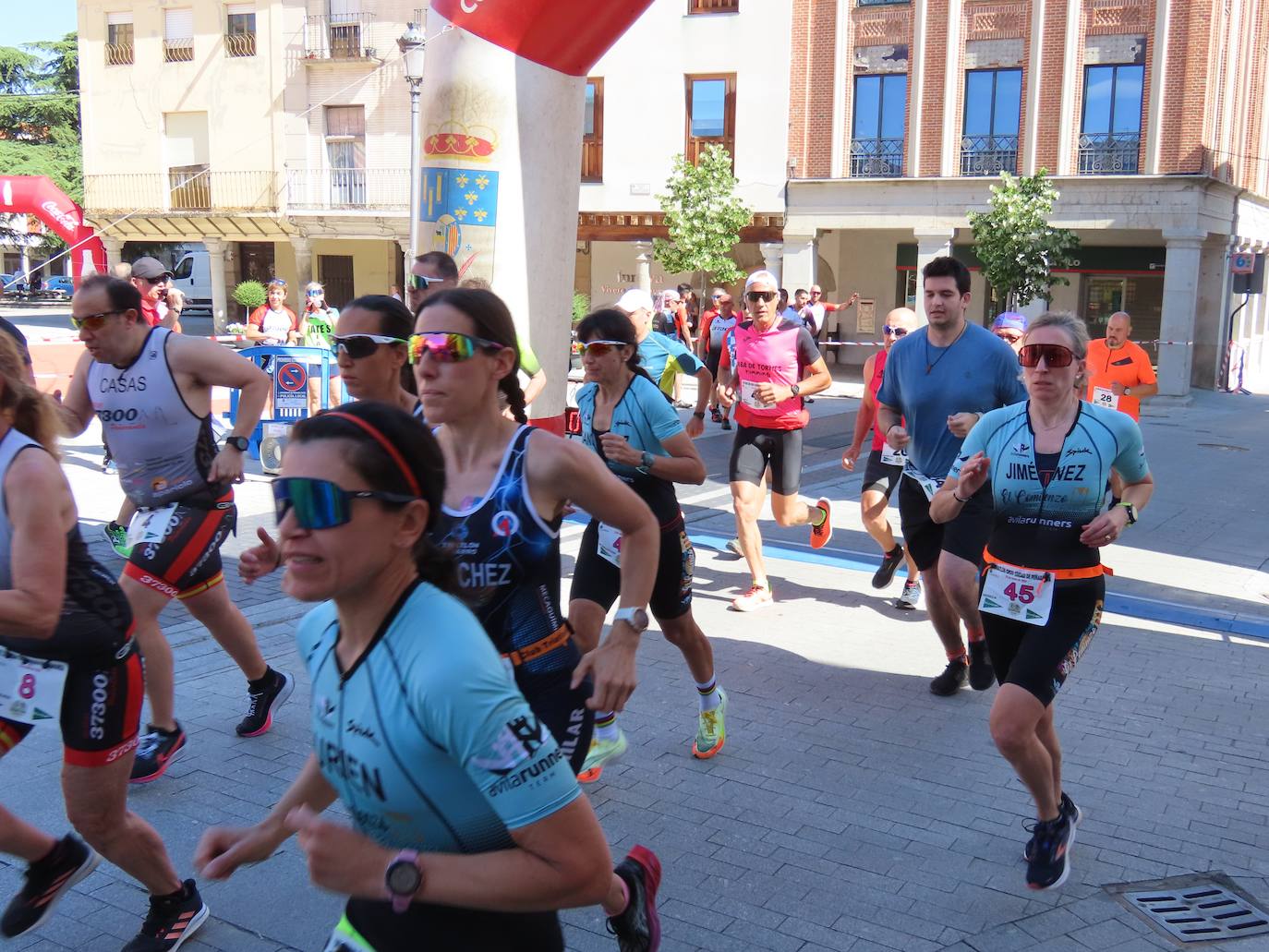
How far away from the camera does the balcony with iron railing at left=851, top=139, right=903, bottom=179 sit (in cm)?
2791

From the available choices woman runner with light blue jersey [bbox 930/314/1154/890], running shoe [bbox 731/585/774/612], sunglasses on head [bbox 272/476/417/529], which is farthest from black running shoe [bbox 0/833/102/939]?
running shoe [bbox 731/585/774/612]

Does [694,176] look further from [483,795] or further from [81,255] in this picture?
[483,795]

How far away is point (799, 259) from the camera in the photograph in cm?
2888

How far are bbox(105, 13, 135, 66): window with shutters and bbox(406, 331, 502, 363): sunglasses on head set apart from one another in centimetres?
3716

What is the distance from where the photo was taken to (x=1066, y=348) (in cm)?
400

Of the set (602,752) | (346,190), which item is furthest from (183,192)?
(602,752)

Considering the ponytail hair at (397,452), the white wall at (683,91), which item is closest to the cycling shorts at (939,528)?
the ponytail hair at (397,452)

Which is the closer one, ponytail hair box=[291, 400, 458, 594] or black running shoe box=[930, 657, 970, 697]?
ponytail hair box=[291, 400, 458, 594]

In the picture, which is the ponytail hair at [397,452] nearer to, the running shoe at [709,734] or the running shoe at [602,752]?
the running shoe at [602,752]

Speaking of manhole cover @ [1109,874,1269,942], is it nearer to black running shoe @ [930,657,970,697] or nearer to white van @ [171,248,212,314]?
black running shoe @ [930,657,970,697]

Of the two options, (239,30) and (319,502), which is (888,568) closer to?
(319,502)

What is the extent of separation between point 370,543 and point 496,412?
1.18 m

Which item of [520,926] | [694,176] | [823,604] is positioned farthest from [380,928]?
[694,176]

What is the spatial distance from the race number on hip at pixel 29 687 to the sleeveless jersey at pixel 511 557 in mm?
1138
